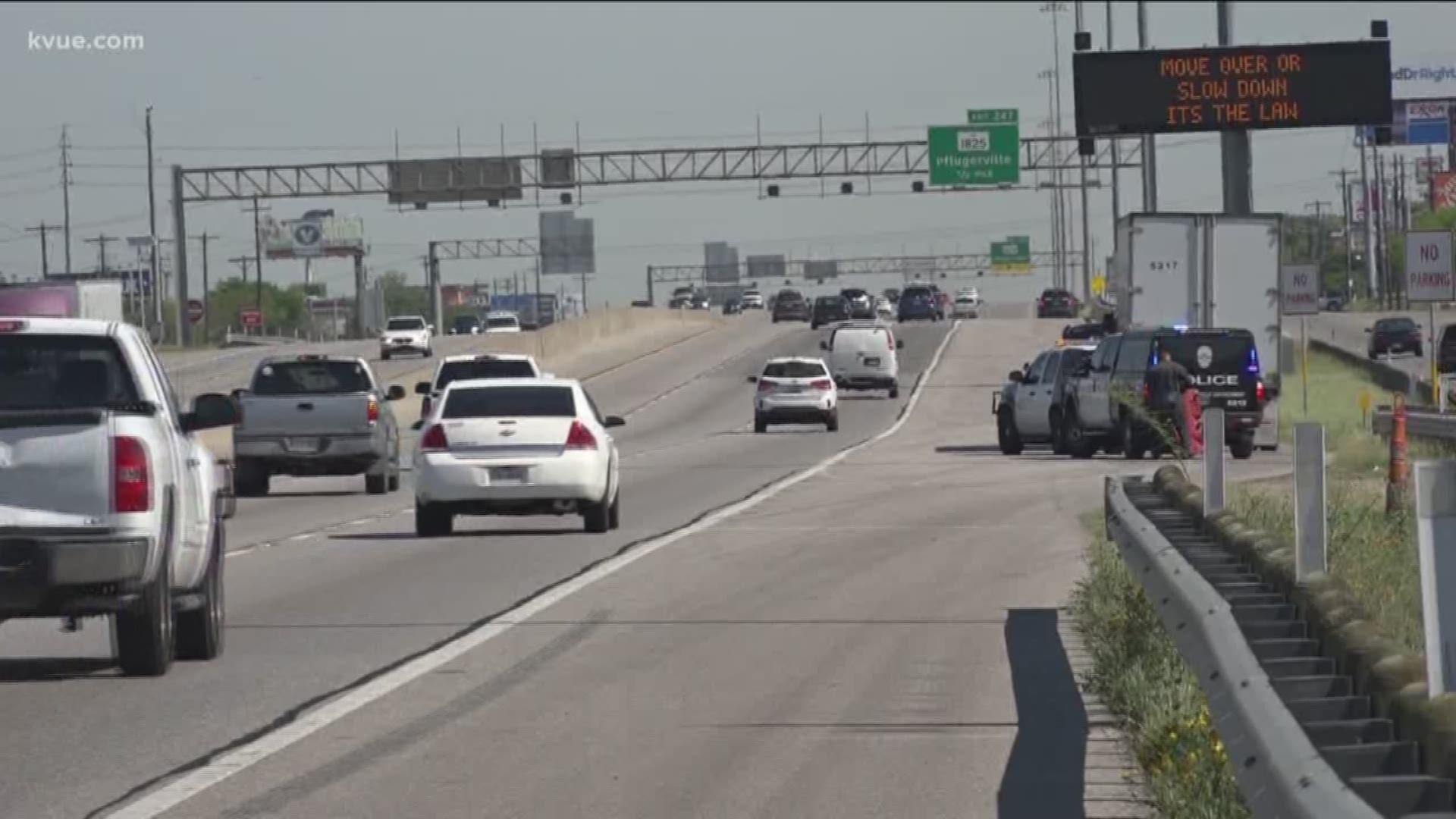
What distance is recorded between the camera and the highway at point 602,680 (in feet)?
36.0

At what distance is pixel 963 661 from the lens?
15.6 meters

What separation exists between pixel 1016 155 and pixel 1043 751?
85.6m

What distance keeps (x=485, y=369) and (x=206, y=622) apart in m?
27.7

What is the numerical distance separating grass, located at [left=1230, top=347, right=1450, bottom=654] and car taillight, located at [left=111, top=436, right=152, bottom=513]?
5773 millimetres

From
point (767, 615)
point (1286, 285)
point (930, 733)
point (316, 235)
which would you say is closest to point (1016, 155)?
point (1286, 285)

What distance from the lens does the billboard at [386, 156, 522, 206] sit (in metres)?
102

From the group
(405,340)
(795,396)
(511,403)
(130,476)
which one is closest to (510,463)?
(511,403)

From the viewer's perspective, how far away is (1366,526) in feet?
65.5

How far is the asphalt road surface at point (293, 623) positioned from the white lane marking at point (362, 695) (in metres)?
0.15

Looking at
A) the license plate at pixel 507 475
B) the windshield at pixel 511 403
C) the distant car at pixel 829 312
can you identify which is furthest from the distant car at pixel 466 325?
the license plate at pixel 507 475

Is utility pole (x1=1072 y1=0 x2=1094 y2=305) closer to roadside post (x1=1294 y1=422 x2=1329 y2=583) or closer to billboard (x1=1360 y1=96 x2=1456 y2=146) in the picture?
billboard (x1=1360 y1=96 x2=1456 y2=146)

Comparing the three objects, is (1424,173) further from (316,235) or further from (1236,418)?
(1236,418)

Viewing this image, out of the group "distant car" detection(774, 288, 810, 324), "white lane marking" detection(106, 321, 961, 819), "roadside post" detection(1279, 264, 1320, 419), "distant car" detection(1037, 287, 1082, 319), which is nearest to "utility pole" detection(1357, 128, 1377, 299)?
"distant car" detection(1037, 287, 1082, 319)

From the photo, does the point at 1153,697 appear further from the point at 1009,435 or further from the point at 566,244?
the point at 566,244
